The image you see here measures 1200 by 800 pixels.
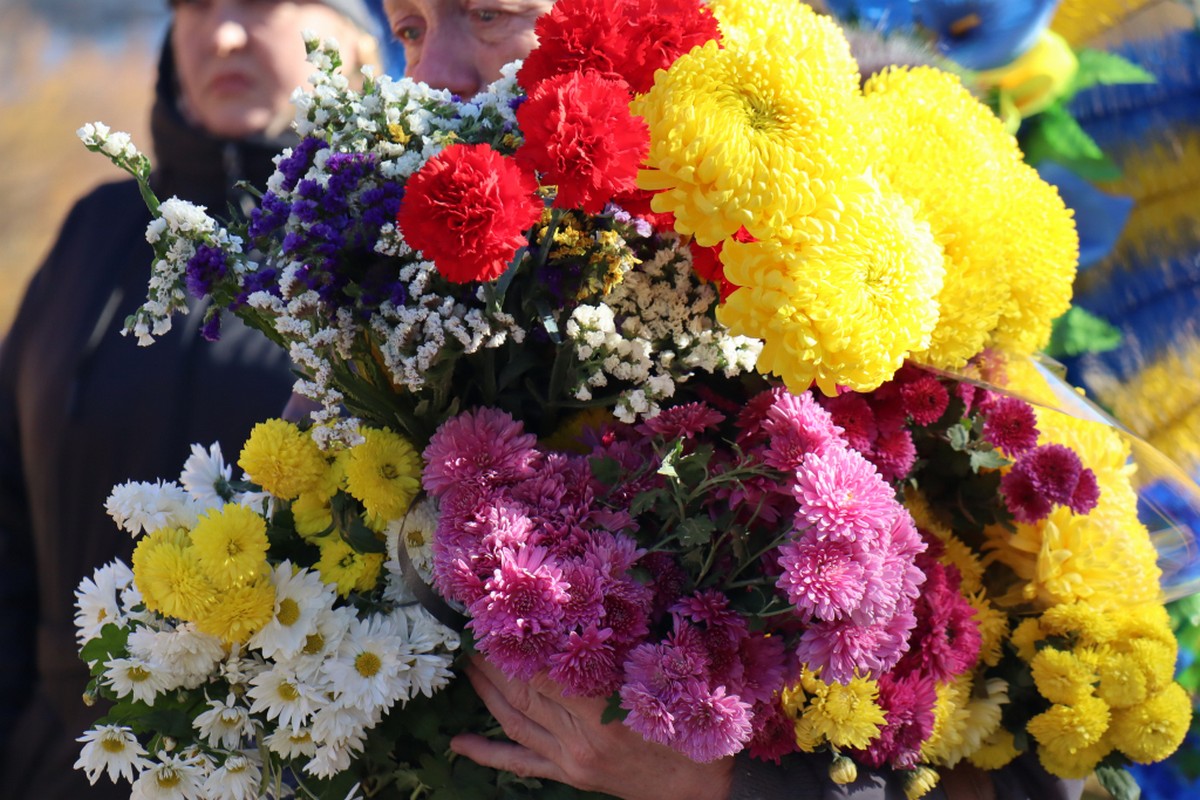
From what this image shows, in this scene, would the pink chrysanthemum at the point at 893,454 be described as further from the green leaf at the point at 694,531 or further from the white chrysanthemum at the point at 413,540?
the white chrysanthemum at the point at 413,540

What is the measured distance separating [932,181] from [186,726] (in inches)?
37.6

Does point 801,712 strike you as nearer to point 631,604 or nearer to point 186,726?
point 631,604

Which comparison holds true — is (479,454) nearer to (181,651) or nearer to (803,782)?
(181,651)

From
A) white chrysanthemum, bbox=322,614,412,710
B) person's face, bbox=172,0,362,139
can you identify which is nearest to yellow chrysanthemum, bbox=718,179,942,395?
white chrysanthemum, bbox=322,614,412,710

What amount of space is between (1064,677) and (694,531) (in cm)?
53

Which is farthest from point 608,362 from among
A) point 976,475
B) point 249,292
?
point 976,475

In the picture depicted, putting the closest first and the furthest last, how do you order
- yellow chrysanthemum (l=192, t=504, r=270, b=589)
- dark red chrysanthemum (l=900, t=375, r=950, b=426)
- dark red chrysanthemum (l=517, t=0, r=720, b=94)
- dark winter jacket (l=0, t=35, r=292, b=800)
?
dark red chrysanthemum (l=517, t=0, r=720, b=94) < yellow chrysanthemum (l=192, t=504, r=270, b=589) < dark red chrysanthemum (l=900, t=375, r=950, b=426) < dark winter jacket (l=0, t=35, r=292, b=800)

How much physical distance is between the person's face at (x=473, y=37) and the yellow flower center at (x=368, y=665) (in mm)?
768

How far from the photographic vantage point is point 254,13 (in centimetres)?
223

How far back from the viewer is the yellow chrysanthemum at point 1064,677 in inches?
49.7

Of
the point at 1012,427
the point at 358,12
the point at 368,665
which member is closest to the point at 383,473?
the point at 368,665

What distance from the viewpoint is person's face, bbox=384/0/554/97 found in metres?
1.51

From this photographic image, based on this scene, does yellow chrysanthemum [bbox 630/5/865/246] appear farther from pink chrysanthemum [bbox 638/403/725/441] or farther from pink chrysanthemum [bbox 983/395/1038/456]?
pink chrysanthemum [bbox 983/395/1038/456]

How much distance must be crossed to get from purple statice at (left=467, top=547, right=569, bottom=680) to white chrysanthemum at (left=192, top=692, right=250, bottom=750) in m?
0.30
